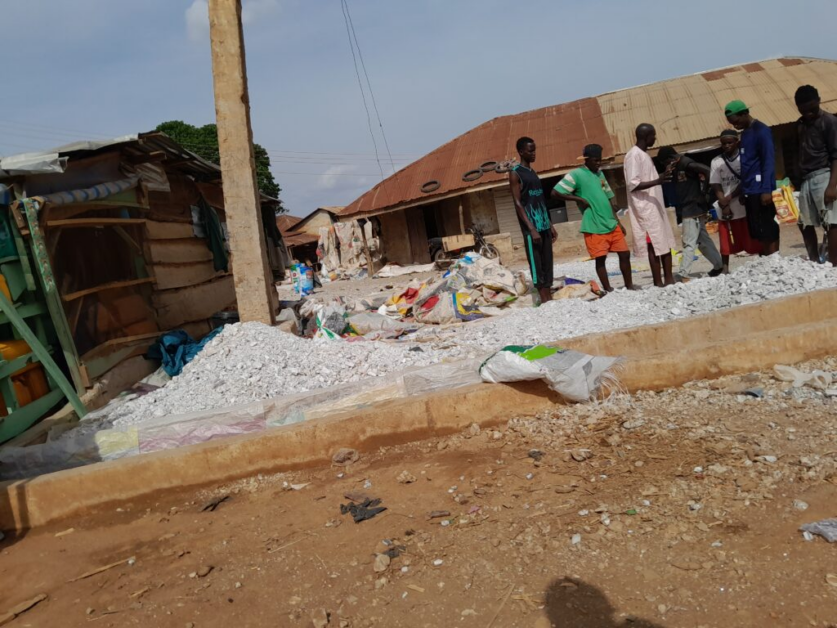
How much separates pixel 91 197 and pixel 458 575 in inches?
182

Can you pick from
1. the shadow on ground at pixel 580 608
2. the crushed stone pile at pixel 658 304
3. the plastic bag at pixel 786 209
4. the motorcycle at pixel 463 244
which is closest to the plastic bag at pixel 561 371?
the crushed stone pile at pixel 658 304

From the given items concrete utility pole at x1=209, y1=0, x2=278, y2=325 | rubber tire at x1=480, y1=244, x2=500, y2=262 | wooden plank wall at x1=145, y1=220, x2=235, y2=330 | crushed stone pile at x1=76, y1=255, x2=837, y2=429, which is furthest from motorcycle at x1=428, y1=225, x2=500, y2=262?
crushed stone pile at x1=76, y1=255, x2=837, y2=429

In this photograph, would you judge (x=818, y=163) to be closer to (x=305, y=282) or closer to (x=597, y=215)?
(x=597, y=215)

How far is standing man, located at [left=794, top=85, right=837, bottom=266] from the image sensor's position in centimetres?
486

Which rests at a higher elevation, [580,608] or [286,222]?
[286,222]

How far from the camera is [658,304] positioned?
5.29m

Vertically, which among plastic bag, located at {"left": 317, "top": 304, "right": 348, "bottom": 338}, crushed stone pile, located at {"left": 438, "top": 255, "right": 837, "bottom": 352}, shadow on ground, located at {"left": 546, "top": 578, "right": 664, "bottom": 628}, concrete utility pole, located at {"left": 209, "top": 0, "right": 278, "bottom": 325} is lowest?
shadow on ground, located at {"left": 546, "top": 578, "right": 664, "bottom": 628}

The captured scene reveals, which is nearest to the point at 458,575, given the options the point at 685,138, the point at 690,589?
the point at 690,589

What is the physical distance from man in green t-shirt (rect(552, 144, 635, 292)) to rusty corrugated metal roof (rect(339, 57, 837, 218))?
9.69m

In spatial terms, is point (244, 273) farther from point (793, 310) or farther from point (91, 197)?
point (793, 310)

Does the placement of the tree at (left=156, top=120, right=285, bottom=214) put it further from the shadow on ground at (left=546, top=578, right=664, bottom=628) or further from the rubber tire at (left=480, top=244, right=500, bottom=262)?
the shadow on ground at (left=546, top=578, right=664, bottom=628)

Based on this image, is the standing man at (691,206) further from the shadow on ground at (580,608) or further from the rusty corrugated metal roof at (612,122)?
the rusty corrugated metal roof at (612,122)

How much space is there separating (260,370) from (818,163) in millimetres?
4858

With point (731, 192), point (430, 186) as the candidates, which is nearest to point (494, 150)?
point (430, 186)
